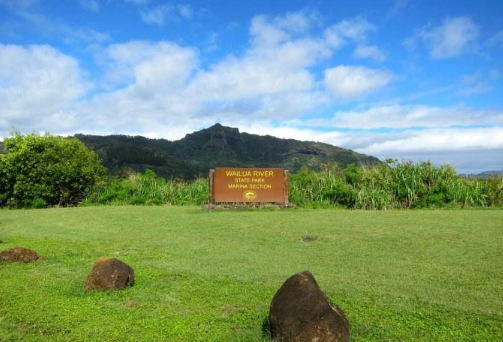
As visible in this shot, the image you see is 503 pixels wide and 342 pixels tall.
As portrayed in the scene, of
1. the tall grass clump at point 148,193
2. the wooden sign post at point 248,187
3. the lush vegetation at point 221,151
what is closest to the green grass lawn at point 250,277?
the wooden sign post at point 248,187

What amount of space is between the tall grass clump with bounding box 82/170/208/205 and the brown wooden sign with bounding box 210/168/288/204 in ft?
8.71

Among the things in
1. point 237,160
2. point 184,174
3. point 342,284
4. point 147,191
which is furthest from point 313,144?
point 342,284

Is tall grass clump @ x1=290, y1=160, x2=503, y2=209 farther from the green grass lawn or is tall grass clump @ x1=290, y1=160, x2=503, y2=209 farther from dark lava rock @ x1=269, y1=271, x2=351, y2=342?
dark lava rock @ x1=269, y1=271, x2=351, y2=342

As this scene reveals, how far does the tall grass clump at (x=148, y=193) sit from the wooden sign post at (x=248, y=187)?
8.68 ft

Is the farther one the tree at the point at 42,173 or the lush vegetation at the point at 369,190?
the tree at the point at 42,173

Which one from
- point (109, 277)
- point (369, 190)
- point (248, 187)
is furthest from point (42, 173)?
point (109, 277)

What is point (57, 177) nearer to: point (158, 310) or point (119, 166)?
point (158, 310)

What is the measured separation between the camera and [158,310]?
4.20 metres

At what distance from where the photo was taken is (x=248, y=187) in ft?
40.9

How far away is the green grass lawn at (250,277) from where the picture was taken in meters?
3.74

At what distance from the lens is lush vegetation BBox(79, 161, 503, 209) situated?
12750 millimetres

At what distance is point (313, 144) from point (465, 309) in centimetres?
10370

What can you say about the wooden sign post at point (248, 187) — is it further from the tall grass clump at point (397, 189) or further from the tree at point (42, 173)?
the tree at point (42, 173)

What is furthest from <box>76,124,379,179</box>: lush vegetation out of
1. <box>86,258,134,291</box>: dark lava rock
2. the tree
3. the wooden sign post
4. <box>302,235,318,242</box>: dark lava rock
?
<box>86,258,134,291</box>: dark lava rock
